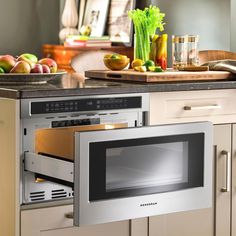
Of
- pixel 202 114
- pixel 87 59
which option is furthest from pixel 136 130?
pixel 87 59

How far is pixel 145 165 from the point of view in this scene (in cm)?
261

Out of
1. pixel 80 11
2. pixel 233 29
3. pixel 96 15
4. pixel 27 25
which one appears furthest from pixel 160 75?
pixel 27 25

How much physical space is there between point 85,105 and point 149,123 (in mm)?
318

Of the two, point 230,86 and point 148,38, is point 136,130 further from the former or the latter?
point 148,38

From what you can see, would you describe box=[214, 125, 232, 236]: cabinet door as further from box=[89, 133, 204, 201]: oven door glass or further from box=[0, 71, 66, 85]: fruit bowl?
box=[0, 71, 66, 85]: fruit bowl

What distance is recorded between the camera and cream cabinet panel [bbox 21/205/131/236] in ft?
8.53

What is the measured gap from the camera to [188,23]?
5.84 m

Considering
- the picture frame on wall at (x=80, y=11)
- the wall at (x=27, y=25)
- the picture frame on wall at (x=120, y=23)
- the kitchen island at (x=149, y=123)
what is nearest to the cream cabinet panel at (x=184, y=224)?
the kitchen island at (x=149, y=123)

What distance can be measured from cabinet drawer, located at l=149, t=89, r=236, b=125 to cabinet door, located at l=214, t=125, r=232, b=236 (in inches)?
2.1

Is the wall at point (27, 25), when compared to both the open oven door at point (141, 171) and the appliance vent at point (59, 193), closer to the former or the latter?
the appliance vent at point (59, 193)

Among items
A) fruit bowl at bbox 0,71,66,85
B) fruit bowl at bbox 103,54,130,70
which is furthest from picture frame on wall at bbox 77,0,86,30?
fruit bowl at bbox 0,71,66,85

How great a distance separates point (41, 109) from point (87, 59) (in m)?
1.44

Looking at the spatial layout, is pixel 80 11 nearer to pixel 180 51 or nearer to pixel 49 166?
pixel 180 51

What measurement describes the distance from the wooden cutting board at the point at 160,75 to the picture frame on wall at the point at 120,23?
8.65 feet
